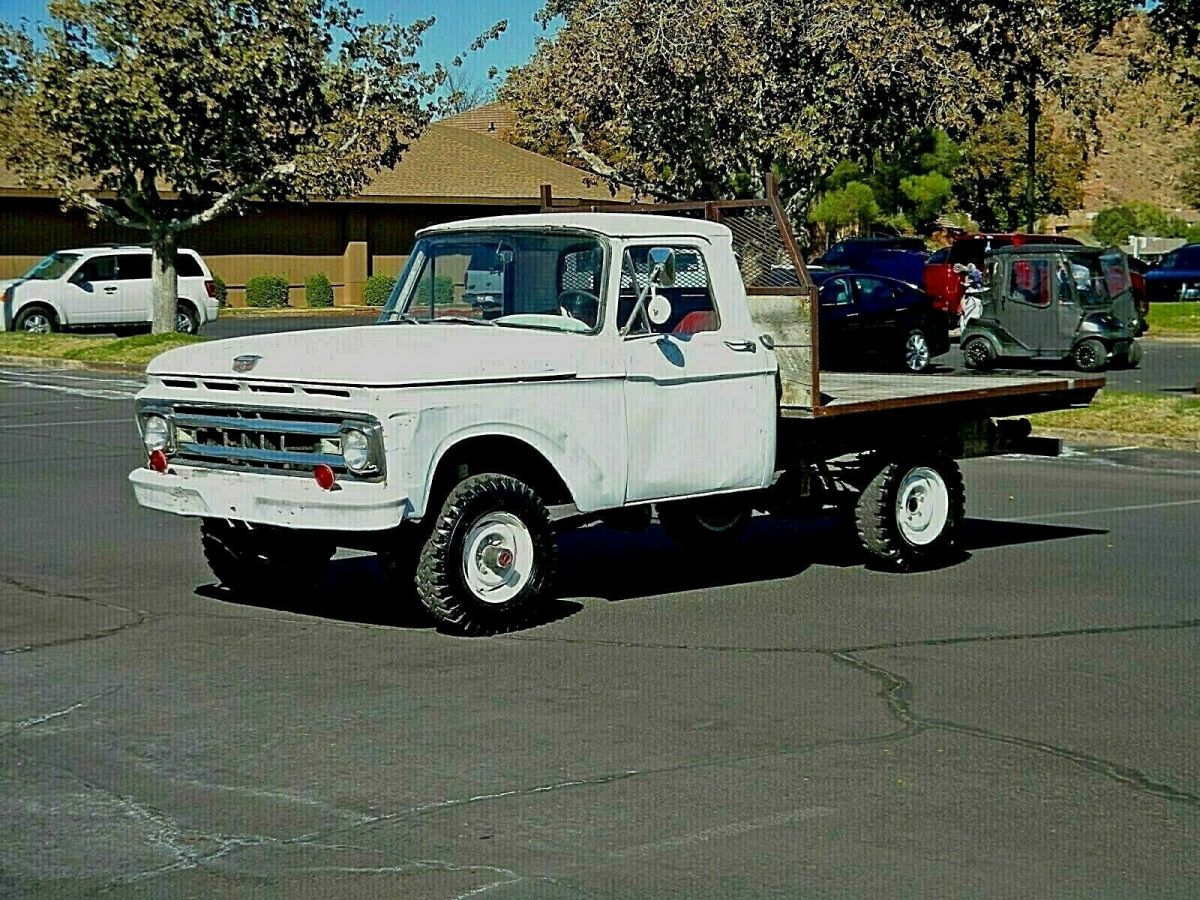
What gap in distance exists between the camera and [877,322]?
28.1 metres

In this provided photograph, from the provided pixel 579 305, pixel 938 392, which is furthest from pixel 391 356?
pixel 938 392

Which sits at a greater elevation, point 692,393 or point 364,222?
point 364,222

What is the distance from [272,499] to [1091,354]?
20.4 meters

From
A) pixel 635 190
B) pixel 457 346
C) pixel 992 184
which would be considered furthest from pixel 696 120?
pixel 992 184

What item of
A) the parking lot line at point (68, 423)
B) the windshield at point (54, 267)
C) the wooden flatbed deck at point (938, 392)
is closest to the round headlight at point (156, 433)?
the wooden flatbed deck at point (938, 392)

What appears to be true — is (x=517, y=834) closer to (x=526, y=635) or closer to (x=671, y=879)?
(x=671, y=879)

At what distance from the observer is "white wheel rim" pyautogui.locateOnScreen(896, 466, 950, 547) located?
11383 mm

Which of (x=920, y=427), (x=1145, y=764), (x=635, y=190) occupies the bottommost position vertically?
(x=1145, y=764)

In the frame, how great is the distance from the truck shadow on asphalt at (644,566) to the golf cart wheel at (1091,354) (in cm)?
1439

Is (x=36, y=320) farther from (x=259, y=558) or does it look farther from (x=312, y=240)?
(x=259, y=558)

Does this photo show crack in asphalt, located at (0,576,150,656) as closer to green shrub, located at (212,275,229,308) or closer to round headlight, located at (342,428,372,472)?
round headlight, located at (342,428,372,472)

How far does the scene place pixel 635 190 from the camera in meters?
34.1

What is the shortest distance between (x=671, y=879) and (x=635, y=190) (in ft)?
95.5

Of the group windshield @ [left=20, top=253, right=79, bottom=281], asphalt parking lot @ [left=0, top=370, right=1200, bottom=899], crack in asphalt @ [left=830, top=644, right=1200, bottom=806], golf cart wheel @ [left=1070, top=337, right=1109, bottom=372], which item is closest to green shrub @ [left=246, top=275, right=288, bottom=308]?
windshield @ [left=20, top=253, right=79, bottom=281]
